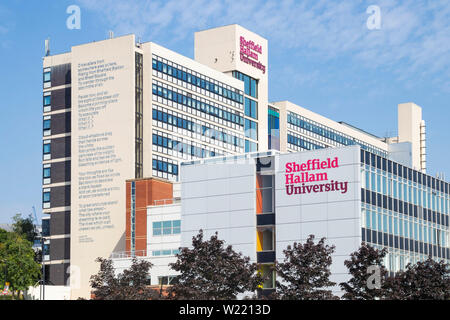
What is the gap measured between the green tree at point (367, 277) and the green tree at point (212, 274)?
7.46 metres

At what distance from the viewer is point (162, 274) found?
9219cm

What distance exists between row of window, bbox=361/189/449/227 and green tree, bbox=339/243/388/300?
15927 millimetres

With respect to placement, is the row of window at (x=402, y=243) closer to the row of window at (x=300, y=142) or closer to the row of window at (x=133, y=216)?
the row of window at (x=133, y=216)

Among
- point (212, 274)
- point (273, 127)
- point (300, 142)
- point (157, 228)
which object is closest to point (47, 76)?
point (157, 228)

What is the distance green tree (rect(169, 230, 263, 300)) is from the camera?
63812 mm

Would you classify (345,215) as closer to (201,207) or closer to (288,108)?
(201,207)

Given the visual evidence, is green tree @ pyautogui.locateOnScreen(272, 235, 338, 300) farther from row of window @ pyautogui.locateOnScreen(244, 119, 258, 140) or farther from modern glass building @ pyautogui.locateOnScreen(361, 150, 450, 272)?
row of window @ pyautogui.locateOnScreen(244, 119, 258, 140)

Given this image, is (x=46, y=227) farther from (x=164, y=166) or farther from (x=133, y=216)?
(x=133, y=216)

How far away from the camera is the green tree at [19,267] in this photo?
113 m

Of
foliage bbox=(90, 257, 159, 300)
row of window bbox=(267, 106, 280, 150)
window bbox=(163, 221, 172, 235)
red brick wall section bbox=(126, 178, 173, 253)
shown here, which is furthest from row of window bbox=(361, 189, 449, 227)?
row of window bbox=(267, 106, 280, 150)

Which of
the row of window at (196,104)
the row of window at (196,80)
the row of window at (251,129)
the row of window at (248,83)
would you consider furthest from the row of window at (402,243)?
the row of window at (248,83)

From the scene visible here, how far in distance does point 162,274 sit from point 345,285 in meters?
32.5

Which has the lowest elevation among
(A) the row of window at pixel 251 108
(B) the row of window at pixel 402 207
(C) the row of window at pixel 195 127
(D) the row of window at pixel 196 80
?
(B) the row of window at pixel 402 207

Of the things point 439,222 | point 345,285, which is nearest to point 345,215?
point 345,285
